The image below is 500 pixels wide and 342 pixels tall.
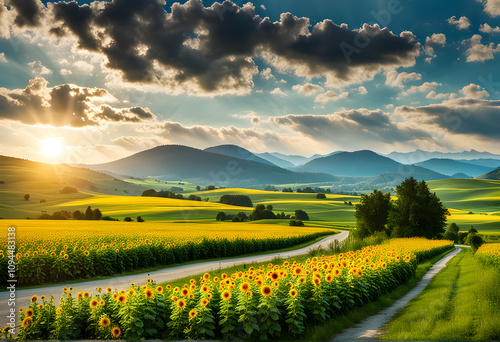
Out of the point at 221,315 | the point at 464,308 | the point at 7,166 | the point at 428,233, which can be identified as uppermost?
the point at 7,166

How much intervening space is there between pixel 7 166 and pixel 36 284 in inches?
5623

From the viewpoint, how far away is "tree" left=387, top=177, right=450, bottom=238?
55.1 metres

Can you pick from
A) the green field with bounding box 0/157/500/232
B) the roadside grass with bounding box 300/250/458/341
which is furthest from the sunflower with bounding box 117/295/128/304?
the green field with bounding box 0/157/500/232

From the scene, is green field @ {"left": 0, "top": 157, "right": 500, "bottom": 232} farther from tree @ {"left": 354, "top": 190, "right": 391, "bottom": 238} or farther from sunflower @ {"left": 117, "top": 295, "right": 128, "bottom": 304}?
sunflower @ {"left": 117, "top": 295, "right": 128, "bottom": 304}

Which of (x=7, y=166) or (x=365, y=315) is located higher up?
(x=7, y=166)

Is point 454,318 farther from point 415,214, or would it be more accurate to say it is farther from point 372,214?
point 372,214

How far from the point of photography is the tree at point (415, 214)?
181 feet

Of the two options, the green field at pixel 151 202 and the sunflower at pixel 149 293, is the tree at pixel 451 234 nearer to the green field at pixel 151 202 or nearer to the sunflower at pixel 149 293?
the green field at pixel 151 202

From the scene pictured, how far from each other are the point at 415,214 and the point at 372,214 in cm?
714

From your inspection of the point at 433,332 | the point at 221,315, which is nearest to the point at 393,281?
the point at 433,332

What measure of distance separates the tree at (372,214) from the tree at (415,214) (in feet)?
7.77

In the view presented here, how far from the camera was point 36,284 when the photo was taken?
15.3 m

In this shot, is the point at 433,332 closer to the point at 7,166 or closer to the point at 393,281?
the point at 393,281

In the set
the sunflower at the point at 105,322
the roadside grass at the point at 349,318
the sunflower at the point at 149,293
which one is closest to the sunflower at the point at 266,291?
the roadside grass at the point at 349,318
